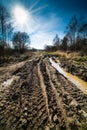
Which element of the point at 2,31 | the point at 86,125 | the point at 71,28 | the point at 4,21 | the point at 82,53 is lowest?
the point at 86,125

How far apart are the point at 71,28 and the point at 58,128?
3300 cm

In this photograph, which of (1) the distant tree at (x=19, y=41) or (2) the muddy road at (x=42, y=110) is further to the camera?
(1) the distant tree at (x=19, y=41)

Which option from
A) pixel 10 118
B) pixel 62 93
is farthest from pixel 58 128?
pixel 62 93

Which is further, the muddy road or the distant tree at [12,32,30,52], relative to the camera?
the distant tree at [12,32,30,52]

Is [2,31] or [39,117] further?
[2,31]

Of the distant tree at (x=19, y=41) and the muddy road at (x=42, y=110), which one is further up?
the distant tree at (x=19, y=41)

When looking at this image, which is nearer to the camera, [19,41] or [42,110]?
[42,110]

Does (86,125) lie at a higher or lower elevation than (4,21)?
lower

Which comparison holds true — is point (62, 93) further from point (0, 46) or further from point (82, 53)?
point (82, 53)

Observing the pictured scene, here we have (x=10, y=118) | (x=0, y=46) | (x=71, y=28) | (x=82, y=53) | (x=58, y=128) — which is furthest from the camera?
(x=71, y=28)

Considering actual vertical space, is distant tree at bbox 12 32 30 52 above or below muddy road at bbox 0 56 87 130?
above

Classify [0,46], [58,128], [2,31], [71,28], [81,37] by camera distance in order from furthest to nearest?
[81,37] < [71,28] < [2,31] < [0,46] < [58,128]

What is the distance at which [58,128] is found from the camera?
361cm

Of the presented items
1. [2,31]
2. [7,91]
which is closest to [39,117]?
[7,91]
